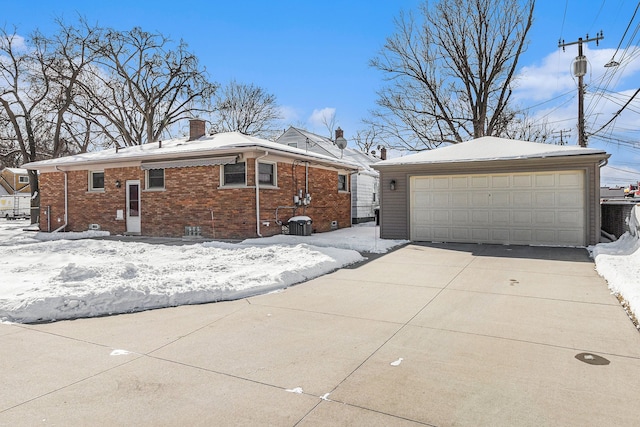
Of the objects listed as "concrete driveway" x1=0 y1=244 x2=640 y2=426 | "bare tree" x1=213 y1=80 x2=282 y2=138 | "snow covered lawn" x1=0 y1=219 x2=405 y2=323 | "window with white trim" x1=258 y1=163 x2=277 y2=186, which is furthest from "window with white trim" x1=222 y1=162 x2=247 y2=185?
"bare tree" x1=213 y1=80 x2=282 y2=138

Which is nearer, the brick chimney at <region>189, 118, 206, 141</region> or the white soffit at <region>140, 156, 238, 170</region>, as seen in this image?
the white soffit at <region>140, 156, 238, 170</region>

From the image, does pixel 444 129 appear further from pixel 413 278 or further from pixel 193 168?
pixel 413 278

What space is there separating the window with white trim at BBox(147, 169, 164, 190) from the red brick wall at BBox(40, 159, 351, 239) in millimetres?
220

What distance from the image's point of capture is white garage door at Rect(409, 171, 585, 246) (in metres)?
10.6

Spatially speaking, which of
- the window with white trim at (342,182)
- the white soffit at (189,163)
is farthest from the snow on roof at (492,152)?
the window with white trim at (342,182)

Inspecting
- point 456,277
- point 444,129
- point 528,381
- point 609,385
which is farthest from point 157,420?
point 444,129

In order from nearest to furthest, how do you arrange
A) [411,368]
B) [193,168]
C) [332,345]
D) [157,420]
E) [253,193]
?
[157,420] < [411,368] < [332,345] < [253,193] < [193,168]

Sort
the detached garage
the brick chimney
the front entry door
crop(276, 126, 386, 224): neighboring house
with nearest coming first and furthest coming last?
the detached garage, the front entry door, the brick chimney, crop(276, 126, 386, 224): neighboring house

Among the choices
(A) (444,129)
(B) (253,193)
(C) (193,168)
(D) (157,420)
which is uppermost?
(A) (444,129)

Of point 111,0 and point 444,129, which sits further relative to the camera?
point 444,129

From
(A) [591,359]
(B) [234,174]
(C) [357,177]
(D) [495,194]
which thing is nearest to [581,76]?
(D) [495,194]

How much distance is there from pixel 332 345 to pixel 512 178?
9245 mm

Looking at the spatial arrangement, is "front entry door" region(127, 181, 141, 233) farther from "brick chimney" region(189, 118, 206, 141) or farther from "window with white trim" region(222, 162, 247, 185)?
"window with white trim" region(222, 162, 247, 185)

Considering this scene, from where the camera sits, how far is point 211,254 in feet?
31.2
